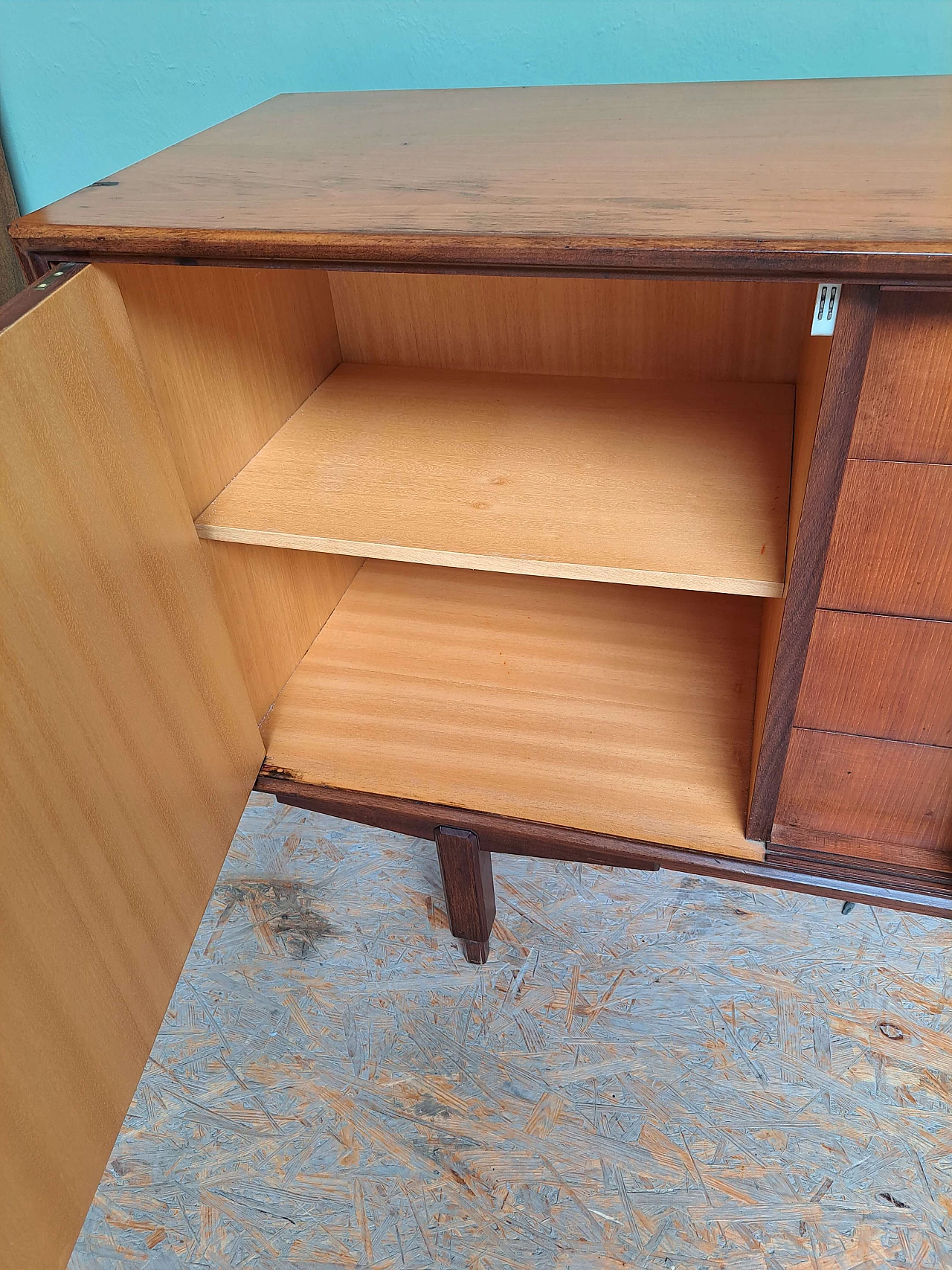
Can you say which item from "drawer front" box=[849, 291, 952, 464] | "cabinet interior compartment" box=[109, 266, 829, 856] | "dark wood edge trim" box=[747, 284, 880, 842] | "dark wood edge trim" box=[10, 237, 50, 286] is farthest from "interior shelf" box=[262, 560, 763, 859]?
"dark wood edge trim" box=[10, 237, 50, 286]

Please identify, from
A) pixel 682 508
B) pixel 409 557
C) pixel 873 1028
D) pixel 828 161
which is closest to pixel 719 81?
pixel 828 161

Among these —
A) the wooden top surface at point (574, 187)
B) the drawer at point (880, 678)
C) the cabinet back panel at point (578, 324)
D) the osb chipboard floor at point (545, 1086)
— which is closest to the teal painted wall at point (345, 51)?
the wooden top surface at point (574, 187)

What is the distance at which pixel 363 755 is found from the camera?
1.11 m

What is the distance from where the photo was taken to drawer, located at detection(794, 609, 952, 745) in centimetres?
75

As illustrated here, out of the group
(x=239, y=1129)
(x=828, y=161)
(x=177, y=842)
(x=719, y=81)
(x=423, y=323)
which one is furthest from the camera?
(x=423, y=323)

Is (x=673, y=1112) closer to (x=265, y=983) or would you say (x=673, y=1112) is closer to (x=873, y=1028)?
(x=873, y=1028)

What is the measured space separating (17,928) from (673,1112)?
0.78 m

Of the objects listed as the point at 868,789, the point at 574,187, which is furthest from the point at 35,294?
the point at 868,789

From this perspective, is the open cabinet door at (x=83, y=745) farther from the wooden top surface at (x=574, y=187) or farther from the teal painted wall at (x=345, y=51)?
the teal painted wall at (x=345, y=51)

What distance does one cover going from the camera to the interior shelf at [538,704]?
1.03 metres

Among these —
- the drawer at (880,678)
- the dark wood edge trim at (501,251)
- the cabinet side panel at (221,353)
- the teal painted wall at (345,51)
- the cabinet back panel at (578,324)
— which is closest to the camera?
the dark wood edge trim at (501,251)

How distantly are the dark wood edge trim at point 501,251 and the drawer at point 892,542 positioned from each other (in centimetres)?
15

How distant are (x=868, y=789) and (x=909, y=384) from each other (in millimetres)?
383

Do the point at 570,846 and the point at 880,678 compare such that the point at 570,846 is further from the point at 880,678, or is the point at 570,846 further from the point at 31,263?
the point at 31,263
